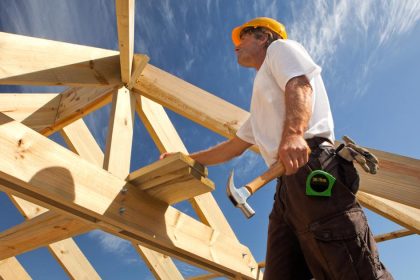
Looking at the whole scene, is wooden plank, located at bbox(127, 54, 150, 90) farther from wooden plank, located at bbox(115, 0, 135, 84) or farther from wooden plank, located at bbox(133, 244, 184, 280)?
wooden plank, located at bbox(133, 244, 184, 280)

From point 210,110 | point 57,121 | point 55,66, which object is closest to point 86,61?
point 55,66

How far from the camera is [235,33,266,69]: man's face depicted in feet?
6.36

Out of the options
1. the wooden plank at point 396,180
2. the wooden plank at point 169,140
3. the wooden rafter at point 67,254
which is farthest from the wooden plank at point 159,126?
the wooden plank at point 396,180

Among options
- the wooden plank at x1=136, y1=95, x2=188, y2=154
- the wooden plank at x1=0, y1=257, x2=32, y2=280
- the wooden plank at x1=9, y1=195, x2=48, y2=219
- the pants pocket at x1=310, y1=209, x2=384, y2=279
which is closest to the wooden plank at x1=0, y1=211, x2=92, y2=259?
the wooden plank at x1=9, y1=195, x2=48, y2=219

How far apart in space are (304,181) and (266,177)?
17 centimetres

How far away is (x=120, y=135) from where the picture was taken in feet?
7.93

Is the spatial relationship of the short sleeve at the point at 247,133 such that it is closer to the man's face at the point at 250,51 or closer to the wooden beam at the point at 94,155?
the man's face at the point at 250,51

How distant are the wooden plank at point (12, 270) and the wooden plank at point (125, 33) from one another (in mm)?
2307

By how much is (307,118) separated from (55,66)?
1481 mm

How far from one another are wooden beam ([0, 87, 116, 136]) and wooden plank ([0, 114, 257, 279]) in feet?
4.19

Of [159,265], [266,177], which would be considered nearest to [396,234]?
[159,265]

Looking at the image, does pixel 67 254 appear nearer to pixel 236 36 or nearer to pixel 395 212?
pixel 236 36

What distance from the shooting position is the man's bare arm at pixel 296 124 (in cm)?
123

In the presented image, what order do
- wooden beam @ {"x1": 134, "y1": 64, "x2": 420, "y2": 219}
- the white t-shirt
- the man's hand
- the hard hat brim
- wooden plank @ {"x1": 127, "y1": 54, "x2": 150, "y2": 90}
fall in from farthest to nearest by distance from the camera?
wooden plank @ {"x1": 127, "y1": 54, "x2": 150, "y2": 90} → wooden beam @ {"x1": 134, "y1": 64, "x2": 420, "y2": 219} → the hard hat brim → the white t-shirt → the man's hand
